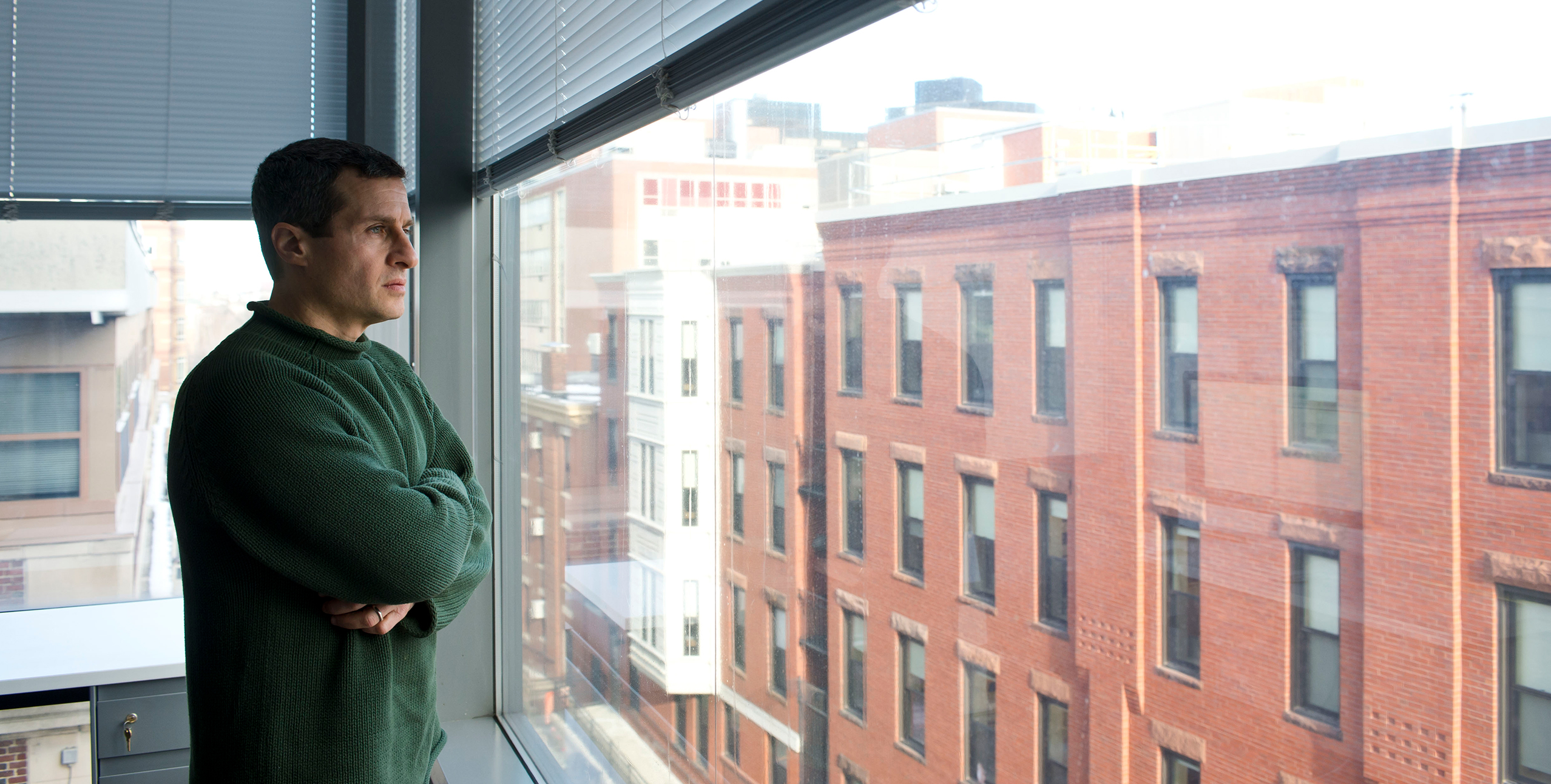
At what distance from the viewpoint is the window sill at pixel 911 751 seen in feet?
6.27

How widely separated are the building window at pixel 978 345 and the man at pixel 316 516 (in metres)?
0.77

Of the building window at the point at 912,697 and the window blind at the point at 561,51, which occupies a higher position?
the window blind at the point at 561,51

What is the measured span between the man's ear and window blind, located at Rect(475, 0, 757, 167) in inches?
27.7

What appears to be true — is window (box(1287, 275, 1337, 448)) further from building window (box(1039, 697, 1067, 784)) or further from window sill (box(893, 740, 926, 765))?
window sill (box(893, 740, 926, 765))

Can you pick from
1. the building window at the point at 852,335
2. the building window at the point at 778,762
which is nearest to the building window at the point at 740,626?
the building window at the point at 778,762

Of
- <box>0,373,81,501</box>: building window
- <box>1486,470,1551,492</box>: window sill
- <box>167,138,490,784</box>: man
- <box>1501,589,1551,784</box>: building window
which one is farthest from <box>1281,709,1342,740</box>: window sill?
<box>0,373,81,501</box>: building window

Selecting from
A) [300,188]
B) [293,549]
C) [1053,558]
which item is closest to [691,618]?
[1053,558]

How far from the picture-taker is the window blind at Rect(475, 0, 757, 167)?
1746mm

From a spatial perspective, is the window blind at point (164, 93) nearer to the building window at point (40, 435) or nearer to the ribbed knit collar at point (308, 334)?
the building window at point (40, 435)

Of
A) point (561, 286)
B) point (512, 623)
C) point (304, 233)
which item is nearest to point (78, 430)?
point (512, 623)

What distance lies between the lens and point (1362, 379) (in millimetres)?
929

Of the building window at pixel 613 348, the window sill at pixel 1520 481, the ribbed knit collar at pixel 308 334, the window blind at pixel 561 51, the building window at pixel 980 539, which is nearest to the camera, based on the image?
the window sill at pixel 1520 481

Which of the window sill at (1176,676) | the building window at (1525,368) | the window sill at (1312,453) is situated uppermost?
the building window at (1525,368)

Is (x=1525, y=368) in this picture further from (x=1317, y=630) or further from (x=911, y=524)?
(x=911, y=524)
